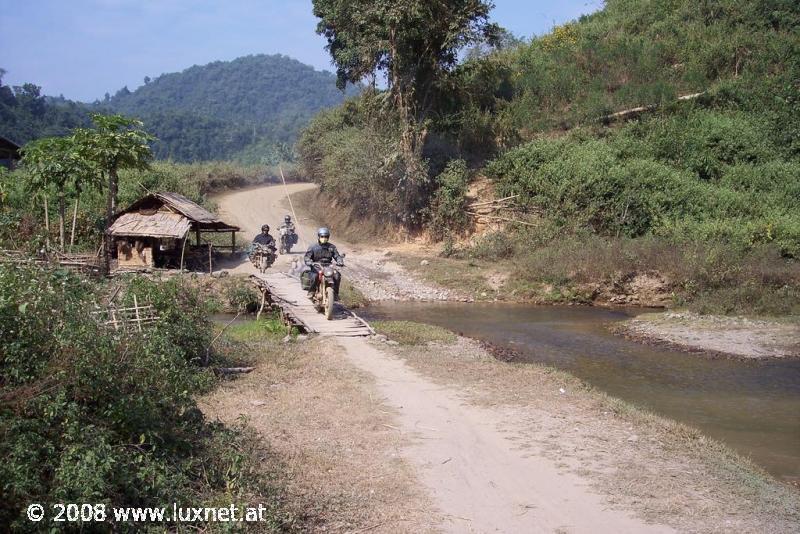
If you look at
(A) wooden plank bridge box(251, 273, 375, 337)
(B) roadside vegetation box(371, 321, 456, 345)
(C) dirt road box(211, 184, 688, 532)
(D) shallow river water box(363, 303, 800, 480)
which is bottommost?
(D) shallow river water box(363, 303, 800, 480)

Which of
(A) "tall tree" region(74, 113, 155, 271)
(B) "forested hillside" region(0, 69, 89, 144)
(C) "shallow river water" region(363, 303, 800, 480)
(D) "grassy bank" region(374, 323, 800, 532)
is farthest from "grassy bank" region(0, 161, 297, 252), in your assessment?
(B) "forested hillside" region(0, 69, 89, 144)

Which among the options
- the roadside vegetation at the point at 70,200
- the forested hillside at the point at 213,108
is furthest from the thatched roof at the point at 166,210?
the forested hillside at the point at 213,108

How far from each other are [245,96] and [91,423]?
494 ft

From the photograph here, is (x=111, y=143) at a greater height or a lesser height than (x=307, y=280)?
greater

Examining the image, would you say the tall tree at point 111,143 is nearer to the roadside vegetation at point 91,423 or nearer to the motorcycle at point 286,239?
the motorcycle at point 286,239

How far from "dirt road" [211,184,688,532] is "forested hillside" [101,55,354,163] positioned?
3187 inches

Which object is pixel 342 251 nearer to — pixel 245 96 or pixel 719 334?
pixel 719 334

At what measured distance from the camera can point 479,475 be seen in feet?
21.6

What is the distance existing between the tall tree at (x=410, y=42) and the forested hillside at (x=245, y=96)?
60198 mm

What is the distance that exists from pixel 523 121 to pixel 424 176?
7.93 metres

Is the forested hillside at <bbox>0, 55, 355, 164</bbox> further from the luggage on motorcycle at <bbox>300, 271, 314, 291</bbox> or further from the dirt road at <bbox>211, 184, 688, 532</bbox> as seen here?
the dirt road at <bbox>211, 184, 688, 532</bbox>

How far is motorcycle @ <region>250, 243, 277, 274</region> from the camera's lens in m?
20.0

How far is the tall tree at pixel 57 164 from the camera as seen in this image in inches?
749

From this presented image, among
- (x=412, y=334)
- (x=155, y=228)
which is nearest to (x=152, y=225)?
(x=155, y=228)
